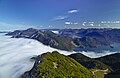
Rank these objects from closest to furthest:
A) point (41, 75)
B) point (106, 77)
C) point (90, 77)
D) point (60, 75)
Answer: point (41, 75), point (60, 75), point (90, 77), point (106, 77)

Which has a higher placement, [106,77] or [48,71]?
[48,71]

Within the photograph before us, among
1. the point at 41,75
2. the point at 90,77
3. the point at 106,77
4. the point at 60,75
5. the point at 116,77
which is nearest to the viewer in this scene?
the point at 41,75

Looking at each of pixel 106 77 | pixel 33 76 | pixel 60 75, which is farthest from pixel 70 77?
pixel 106 77

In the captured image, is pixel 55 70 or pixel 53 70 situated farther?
pixel 55 70

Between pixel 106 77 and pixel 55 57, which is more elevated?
pixel 55 57

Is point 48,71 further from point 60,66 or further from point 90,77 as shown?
point 90,77

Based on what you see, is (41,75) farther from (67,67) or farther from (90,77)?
(90,77)

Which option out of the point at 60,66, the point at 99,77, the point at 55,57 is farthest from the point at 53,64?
the point at 99,77

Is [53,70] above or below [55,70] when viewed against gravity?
above

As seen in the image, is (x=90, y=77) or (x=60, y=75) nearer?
(x=60, y=75)
